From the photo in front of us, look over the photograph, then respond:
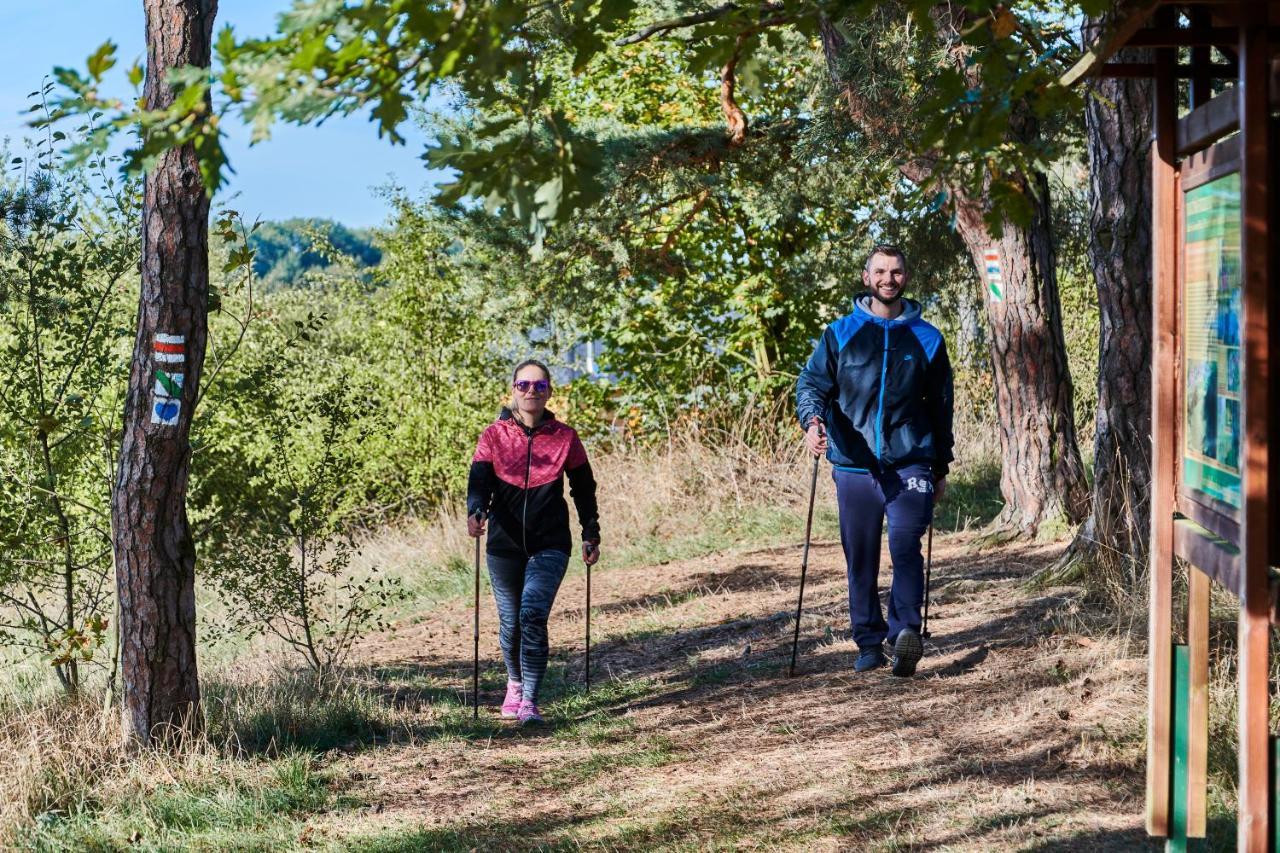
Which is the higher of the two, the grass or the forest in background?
the forest in background

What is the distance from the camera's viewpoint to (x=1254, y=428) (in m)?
3.07

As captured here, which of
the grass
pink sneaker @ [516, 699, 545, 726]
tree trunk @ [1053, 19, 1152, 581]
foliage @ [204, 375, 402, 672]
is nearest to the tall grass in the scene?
the grass

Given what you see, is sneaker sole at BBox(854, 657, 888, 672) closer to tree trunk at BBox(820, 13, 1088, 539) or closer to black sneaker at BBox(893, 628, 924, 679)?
black sneaker at BBox(893, 628, 924, 679)

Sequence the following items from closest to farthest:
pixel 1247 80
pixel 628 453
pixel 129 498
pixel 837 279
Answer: pixel 1247 80, pixel 129 498, pixel 837 279, pixel 628 453

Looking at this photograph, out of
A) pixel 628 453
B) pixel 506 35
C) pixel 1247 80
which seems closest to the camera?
pixel 506 35

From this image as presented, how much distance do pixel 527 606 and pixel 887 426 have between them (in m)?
1.93

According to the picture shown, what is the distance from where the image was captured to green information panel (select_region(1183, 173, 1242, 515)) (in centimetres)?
334

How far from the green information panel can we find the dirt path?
1.41 metres

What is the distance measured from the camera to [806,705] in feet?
21.3

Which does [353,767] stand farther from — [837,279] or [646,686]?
[837,279]

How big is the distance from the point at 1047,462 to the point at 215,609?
288 inches

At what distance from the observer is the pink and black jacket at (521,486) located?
6.61m


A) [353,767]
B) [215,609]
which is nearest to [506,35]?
[353,767]

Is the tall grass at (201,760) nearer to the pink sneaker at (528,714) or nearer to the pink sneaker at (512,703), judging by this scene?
the pink sneaker at (512,703)
